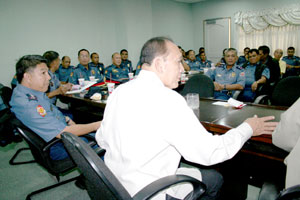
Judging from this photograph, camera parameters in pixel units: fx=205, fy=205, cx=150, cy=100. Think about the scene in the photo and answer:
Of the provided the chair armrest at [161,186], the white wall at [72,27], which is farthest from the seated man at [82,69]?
the chair armrest at [161,186]

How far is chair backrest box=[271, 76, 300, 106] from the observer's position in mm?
2133

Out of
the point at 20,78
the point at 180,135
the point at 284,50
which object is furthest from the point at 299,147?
the point at 284,50

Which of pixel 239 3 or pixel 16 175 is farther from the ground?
pixel 239 3

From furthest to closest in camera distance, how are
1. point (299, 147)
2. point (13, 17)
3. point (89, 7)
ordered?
1. point (89, 7)
2. point (13, 17)
3. point (299, 147)

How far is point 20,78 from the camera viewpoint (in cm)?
166

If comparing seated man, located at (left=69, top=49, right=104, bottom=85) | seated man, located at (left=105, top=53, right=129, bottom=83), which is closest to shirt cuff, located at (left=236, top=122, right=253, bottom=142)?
seated man, located at (left=69, top=49, right=104, bottom=85)

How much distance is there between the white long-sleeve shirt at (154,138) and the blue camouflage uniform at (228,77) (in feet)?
7.44

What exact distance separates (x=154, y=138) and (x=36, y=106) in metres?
1.10

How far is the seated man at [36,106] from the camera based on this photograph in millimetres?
1523

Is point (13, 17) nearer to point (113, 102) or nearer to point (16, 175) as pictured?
point (16, 175)

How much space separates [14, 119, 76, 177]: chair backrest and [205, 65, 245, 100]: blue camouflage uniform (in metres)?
2.27

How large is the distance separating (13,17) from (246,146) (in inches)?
205

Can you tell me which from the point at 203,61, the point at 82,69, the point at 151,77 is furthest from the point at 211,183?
the point at 203,61

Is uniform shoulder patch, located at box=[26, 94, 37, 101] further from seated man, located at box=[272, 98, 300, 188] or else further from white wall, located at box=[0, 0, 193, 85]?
white wall, located at box=[0, 0, 193, 85]
